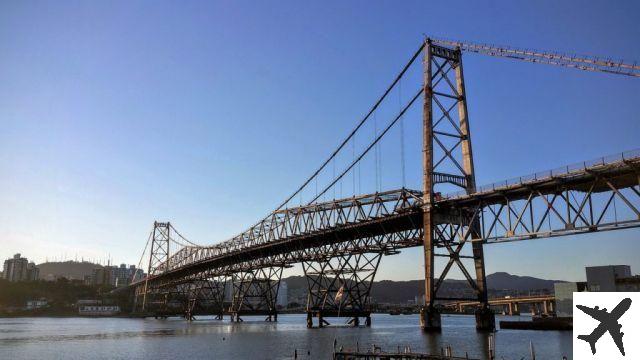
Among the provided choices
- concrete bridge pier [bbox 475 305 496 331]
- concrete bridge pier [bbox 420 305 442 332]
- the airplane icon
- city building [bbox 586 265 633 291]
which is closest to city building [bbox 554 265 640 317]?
city building [bbox 586 265 633 291]

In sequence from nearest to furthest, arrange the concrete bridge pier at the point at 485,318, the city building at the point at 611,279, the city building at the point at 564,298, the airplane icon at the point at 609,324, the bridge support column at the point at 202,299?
the airplane icon at the point at 609,324 → the concrete bridge pier at the point at 485,318 → the city building at the point at 611,279 → the city building at the point at 564,298 → the bridge support column at the point at 202,299

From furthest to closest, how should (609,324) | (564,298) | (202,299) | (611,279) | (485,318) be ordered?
1. (202,299)
2. (564,298)
3. (611,279)
4. (485,318)
5. (609,324)

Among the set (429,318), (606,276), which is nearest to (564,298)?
(606,276)

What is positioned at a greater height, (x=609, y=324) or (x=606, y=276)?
(x=606, y=276)

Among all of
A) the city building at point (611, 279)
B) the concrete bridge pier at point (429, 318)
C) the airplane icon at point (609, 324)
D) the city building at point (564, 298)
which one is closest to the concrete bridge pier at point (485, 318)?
the concrete bridge pier at point (429, 318)

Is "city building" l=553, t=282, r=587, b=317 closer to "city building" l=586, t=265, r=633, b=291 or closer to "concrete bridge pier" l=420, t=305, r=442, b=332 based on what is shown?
"city building" l=586, t=265, r=633, b=291

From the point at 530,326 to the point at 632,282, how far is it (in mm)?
18979

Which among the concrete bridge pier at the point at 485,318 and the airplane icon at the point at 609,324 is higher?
the airplane icon at the point at 609,324

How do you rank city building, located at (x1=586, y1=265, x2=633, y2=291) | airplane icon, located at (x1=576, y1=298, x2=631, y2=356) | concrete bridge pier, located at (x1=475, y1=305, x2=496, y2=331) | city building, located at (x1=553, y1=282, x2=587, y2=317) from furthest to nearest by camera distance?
city building, located at (x1=553, y1=282, x2=587, y2=317)
city building, located at (x1=586, y1=265, x2=633, y2=291)
concrete bridge pier, located at (x1=475, y1=305, x2=496, y2=331)
airplane icon, located at (x1=576, y1=298, x2=631, y2=356)

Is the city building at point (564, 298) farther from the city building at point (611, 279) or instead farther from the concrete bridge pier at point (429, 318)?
the concrete bridge pier at point (429, 318)

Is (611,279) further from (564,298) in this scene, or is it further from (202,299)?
(202,299)

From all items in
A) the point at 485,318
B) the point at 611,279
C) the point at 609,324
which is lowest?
the point at 485,318

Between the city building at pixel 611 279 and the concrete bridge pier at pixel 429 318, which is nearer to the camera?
the concrete bridge pier at pixel 429 318

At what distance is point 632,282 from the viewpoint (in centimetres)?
6606
